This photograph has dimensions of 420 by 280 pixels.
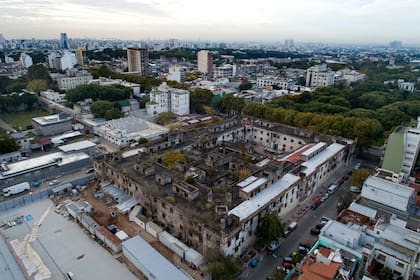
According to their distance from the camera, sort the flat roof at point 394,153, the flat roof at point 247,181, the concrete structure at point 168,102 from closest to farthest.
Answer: the flat roof at point 247,181
the flat roof at point 394,153
the concrete structure at point 168,102

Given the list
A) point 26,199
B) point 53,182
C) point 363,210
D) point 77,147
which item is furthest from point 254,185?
point 77,147

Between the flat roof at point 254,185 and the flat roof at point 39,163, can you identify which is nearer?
the flat roof at point 254,185

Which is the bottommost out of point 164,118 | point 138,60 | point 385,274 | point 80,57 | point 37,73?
point 385,274

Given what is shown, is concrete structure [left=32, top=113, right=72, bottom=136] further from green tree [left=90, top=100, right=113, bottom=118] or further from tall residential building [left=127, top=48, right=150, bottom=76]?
tall residential building [left=127, top=48, right=150, bottom=76]

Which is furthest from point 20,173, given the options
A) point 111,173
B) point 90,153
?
point 111,173

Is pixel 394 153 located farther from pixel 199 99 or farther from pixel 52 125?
pixel 52 125

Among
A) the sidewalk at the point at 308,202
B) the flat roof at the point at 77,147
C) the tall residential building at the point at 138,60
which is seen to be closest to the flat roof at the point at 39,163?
the flat roof at the point at 77,147

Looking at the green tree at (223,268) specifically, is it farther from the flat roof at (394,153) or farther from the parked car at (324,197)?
the flat roof at (394,153)

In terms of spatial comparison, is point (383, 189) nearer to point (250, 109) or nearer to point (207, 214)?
point (207, 214)
